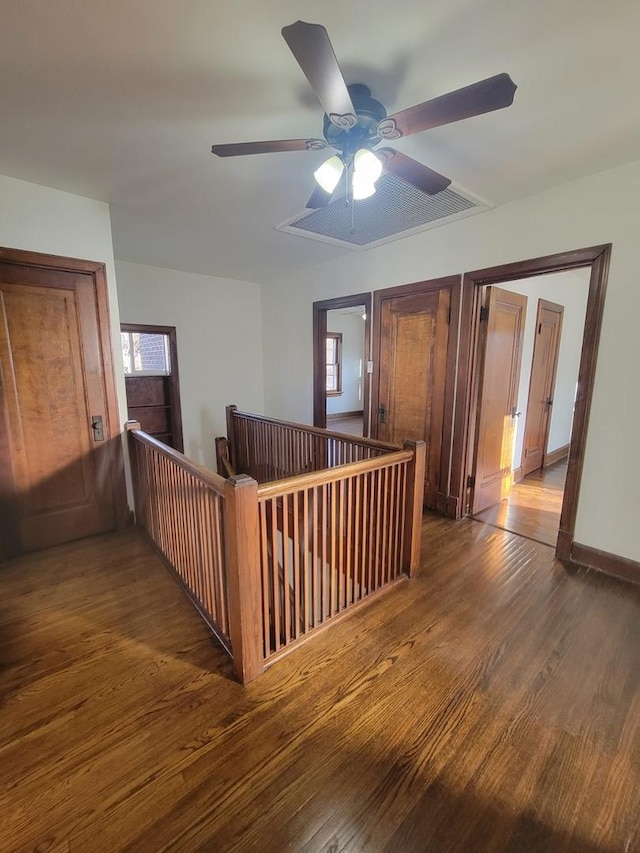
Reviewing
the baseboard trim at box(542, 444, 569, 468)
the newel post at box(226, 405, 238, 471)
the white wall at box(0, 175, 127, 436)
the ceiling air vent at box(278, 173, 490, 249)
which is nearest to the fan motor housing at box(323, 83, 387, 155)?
the ceiling air vent at box(278, 173, 490, 249)

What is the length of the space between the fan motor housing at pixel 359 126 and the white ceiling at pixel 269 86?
5 cm

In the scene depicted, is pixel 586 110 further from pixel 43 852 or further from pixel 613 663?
pixel 43 852

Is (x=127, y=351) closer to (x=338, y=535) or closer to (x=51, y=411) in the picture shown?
(x=51, y=411)

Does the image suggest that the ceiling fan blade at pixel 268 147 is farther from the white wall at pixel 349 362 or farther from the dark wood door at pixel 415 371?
the white wall at pixel 349 362

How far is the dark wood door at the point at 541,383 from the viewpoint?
414 cm

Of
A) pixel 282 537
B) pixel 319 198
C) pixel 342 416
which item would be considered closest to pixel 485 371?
pixel 319 198

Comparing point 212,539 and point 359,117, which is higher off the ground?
point 359,117

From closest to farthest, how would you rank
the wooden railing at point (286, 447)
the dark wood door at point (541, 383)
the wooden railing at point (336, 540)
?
the wooden railing at point (336, 540) → the wooden railing at point (286, 447) → the dark wood door at point (541, 383)

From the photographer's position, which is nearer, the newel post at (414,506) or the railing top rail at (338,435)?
the newel post at (414,506)

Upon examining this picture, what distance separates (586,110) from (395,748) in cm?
287

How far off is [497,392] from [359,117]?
2.58 meters

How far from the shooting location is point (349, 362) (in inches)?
360

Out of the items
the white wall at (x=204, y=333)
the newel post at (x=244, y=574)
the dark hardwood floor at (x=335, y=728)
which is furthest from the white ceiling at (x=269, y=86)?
the dark hardwood floor at (x=335, y=728)

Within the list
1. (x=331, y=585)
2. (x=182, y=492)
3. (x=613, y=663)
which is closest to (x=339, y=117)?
(x=182, y=492)
